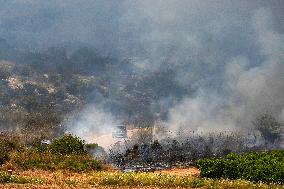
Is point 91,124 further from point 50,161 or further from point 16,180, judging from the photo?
point 16,180

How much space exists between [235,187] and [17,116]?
6964 cm

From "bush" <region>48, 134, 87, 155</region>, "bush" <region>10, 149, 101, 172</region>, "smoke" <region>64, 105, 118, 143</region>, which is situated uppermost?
"smoke" <region>64, 105, 118, 143</region>

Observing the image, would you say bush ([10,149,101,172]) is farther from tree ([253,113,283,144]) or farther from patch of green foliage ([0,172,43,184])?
tree ([253,113,283,144])

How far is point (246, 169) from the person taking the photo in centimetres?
2964

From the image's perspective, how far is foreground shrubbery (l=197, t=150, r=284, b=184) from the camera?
28578mm

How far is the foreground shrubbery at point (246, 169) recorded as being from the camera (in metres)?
28.6

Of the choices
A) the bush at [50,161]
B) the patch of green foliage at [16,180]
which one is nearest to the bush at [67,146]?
the bush at [50,161]

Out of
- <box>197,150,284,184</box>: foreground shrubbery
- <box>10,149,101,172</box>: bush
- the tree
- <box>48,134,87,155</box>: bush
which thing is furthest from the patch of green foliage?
the tree

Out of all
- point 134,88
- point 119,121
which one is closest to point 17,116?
point 119,121

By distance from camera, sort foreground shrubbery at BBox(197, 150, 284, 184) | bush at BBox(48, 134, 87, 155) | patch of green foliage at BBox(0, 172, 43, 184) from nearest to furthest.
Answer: patch of green foliage at BBox(0, 172, 43, 184)
foreground shrubbery at BBox(197, 150, 284, 184)
bush at BBox(48, 134, 87, 155)

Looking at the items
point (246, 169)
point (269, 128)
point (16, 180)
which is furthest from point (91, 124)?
point (16, 180)

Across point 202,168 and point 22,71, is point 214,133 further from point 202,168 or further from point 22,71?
point 22,71

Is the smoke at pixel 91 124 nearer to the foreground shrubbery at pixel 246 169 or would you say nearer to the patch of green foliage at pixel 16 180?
the foreground shrubbery at pixel 246 169

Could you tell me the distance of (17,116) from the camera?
288 feet
